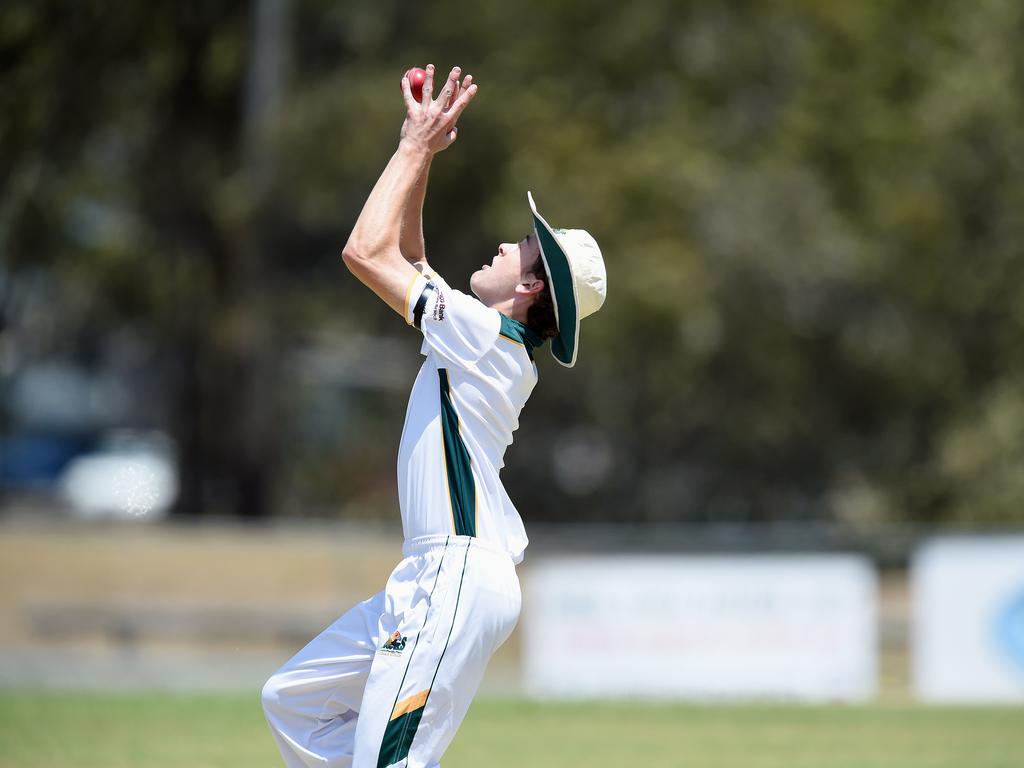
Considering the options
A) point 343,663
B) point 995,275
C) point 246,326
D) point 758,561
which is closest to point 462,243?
point 246,326

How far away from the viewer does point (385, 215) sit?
525cm

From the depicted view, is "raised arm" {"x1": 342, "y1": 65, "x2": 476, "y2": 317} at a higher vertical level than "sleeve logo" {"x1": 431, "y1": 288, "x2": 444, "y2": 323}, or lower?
higher

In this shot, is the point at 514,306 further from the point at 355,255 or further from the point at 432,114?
the point at 432,114

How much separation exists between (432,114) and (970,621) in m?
12.9

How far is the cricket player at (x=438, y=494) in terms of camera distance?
5.19 m

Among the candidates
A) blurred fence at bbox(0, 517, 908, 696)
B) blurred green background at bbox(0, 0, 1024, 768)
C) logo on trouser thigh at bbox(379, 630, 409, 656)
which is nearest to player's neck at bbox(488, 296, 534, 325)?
logo on trouser thigh at bbox(379, 630, 409, 656)

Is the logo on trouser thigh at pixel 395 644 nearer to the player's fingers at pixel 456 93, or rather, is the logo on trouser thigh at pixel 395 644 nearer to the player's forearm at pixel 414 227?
the player's forearm at pixel 414 227

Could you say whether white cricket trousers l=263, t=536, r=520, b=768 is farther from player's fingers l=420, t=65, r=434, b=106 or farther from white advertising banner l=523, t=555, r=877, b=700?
white advertising banner l=523, t=555, r=877, b=700

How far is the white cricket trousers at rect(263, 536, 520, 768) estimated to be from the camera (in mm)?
5160

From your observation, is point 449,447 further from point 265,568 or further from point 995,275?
point 995,275

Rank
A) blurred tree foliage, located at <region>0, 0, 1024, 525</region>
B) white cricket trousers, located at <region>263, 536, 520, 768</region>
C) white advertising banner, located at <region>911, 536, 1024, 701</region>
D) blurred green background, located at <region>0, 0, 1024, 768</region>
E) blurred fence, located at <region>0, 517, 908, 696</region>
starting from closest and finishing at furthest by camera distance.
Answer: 1. white cricket trousers, located at <region>263, 536, 520, 768</region>
2. white advertising banner, located at <region>911, 536, 1024, 701</region>
3. blurred fence, located at <region>0, 517, 908, 696</region>
4. blurred green background, located at <region>0, 0, 1024, 768</region>
5. blurred tree foliage, located at <region>0, 0, 1024, 525</region>

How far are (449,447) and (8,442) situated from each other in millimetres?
41253

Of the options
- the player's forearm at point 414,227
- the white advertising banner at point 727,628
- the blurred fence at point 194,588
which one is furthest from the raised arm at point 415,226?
the blurred fence at point 194,588

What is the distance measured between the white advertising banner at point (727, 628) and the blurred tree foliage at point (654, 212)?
825 centimetres
